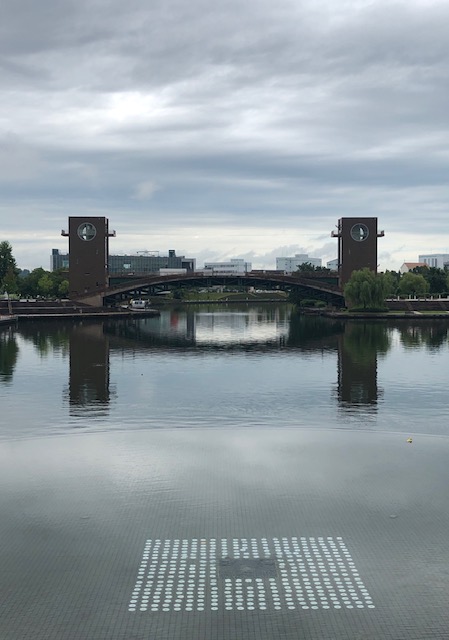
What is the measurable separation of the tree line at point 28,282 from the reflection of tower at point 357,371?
84.3 meters

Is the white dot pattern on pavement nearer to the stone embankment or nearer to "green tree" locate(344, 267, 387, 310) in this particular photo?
the stone embankment

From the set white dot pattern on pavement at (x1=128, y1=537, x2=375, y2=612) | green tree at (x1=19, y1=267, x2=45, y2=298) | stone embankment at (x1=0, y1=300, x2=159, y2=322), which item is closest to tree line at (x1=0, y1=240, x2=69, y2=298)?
green tree at (x1=19, y1=267, x2=45, y2=298)

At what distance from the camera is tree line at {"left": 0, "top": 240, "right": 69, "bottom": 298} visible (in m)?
142

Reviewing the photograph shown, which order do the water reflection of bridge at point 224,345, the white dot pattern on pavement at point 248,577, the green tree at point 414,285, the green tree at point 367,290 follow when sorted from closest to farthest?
1. the white dot pattern on pavement at point 248,577
2. the water reflection of bridge at point 224,345
3. the green tree at point 367,290
4. the green tree at point 414,285

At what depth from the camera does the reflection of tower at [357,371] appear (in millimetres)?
35812

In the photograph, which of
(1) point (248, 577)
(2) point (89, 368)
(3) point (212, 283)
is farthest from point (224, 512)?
(3) point (212, 283)

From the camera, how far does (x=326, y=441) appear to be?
82.9ft

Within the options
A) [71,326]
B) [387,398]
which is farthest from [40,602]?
[71,326]

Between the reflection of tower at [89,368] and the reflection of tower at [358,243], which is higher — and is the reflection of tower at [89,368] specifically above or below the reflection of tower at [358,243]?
below

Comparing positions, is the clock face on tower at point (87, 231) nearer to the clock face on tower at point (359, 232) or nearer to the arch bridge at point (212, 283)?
the arch bridge at point (212, 283)

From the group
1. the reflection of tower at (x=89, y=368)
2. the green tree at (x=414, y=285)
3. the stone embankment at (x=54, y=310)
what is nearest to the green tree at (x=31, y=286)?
the stone embankment at (x=54, y=310)

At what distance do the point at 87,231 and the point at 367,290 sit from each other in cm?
5272

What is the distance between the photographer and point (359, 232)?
413 ft

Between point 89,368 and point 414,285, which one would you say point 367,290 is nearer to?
point 414,285
